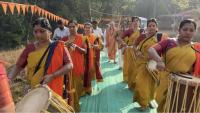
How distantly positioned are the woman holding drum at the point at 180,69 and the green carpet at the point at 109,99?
9.12ft

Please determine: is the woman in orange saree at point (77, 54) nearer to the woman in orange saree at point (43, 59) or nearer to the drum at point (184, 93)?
the woman in orange saree at point (43, 59)

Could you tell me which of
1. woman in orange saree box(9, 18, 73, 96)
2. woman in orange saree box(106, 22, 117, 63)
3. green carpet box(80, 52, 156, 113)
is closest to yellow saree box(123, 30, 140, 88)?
green carpet box(80, 52, 156, 113)

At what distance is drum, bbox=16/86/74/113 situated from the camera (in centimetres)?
316

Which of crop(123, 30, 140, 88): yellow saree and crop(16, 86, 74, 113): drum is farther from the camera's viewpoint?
crop(123, 30, 140, 88): yellow saree

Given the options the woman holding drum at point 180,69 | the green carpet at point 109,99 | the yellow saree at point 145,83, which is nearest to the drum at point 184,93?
the woman holding drum at point 180,69

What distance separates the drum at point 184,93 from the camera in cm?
411

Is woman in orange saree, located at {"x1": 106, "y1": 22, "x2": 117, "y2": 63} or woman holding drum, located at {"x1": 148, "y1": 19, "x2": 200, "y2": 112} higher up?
woman holding drum, located at {"x1": 148, "y1": 19, "x2": 200, "y2": 112}

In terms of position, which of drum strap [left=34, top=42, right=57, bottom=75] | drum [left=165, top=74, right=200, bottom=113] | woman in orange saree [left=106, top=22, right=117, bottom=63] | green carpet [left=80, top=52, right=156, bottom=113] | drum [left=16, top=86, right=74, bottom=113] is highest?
drum strap [left=34, top=42, right=57, bottom=75]

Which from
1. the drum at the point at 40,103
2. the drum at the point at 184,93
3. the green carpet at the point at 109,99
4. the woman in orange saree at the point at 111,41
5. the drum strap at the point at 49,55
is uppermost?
the drum strap at the point at 49,55

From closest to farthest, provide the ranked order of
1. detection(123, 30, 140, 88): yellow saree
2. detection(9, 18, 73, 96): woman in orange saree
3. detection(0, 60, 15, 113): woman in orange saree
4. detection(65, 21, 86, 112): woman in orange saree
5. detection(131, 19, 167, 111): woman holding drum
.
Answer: detection(0, 60, 15, 113): woman in orange saree → detection(9, 18, 73, 96): woman in orange saree → detection(131, 19, 167, 111): woman holding drum → detection(65, 21, 86, 112): woman in orange saree → detection(123, 30, 140, 88): yellow saree

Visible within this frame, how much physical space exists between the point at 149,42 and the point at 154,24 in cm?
37

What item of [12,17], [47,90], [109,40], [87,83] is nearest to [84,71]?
[87,83]

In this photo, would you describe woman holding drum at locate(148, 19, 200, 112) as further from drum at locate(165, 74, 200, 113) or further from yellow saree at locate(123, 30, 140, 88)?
yellow saree at locate(123, 30, 140, 88)

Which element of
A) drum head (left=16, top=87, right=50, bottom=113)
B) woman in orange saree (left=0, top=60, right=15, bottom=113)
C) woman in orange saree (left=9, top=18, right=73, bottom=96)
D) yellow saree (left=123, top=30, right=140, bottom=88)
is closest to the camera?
woman in orange saree (left=0, top=60, right=15, bottom=113)
